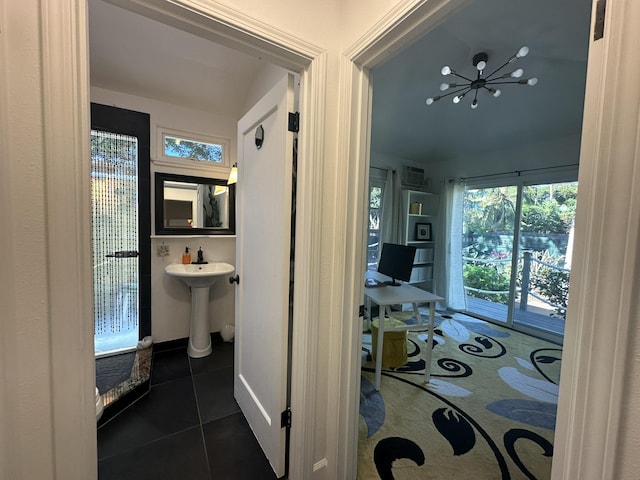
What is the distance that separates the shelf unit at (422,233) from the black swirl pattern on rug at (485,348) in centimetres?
133

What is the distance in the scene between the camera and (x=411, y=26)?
91cm

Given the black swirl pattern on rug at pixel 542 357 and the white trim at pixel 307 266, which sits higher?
the white trim at pixel 307 266

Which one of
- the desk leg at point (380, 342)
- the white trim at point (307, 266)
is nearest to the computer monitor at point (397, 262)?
the desk leg at point (380, 342)

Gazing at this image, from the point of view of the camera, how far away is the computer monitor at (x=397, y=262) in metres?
2.52

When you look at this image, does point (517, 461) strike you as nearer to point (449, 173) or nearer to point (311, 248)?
point (311, 248)

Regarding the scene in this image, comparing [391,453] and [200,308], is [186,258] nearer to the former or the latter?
[200,308]

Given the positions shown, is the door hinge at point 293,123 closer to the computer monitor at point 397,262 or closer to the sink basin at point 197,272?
the sink basin at point 197,272

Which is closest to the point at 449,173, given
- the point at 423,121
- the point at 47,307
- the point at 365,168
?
the point at 423,121

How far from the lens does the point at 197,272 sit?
7.21 ft

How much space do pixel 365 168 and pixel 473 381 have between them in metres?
2.12

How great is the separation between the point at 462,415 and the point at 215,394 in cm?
176

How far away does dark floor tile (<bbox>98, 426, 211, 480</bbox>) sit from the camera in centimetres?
131

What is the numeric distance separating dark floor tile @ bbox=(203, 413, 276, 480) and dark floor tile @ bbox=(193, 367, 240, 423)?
0.07 m

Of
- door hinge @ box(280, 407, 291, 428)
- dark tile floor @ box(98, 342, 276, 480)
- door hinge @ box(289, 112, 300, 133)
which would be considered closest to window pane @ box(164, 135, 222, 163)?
door hinge @ box(289, 112, 300, 133)
